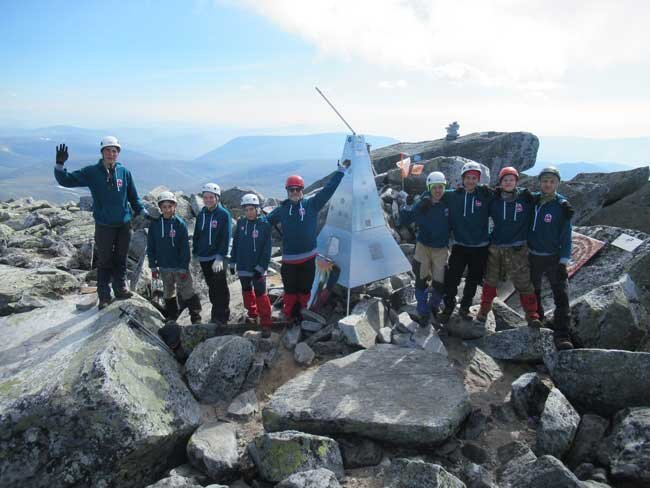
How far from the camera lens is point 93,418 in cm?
600

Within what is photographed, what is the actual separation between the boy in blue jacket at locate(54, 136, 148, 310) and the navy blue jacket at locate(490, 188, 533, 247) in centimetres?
808

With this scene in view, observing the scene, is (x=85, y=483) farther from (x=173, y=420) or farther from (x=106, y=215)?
(x=106, y=215)

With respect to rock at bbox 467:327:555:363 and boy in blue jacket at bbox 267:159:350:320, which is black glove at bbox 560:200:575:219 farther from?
boy in blue jacket at bbox 267:159:350:320

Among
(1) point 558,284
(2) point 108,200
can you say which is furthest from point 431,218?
(2) point 108,200

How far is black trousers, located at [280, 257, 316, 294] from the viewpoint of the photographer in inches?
386

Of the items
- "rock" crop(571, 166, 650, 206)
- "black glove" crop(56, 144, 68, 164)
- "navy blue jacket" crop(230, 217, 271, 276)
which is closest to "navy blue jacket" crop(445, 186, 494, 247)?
"navy blue jacket" crop(230, 217, 271, 276)

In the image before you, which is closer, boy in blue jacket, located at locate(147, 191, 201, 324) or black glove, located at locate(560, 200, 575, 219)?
black glove, located at locate(560, 200, 575, 219)

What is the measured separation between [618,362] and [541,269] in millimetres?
2376

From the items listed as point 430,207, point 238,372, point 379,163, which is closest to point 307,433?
point 238,372

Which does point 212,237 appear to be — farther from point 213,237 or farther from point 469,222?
point 469,222

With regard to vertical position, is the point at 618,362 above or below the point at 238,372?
above

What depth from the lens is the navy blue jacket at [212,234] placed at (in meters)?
9.66

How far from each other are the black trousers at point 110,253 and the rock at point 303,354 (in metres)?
4.69

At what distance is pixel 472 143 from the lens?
23.2 m
